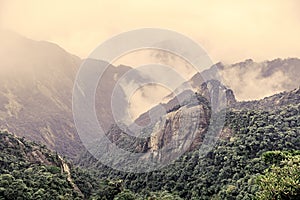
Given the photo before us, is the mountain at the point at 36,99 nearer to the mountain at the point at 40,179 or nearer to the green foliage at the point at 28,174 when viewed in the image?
the mountain at the point at 40,179

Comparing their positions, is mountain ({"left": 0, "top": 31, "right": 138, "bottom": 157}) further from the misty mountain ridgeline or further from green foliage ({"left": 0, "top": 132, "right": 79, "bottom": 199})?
green foliage ({"left": 0, "top": 132, "right": 79, "bottom": 199})

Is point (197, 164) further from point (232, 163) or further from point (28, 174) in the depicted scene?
point (28, 174)

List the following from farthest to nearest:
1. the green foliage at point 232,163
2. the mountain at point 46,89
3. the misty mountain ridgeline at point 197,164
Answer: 1. the mountain at point 46,89
2. the green foliage at point 232,163
3. the misty mountain ridgeline at point 197,164

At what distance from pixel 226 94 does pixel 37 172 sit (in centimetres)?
6269

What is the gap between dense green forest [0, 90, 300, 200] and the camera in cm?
3631

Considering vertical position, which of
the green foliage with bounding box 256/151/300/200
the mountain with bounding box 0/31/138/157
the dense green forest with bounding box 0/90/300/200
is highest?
the mountain with bounding box 0/31/138/157

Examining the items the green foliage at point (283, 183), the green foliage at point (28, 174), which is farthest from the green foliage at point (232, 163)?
the green foliage at point (28, 174)

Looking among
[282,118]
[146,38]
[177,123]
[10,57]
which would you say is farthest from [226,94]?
[10,57]

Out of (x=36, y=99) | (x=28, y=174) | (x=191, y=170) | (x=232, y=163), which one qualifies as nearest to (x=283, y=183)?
(x=232, y=163)

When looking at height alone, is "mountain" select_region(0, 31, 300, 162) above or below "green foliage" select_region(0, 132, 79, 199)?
above

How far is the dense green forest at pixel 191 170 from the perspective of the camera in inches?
1430

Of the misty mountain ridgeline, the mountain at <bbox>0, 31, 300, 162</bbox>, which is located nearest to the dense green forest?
the misty mountain ridgeline

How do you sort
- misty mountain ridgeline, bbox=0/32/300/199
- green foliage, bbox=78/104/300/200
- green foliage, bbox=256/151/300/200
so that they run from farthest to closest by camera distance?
green foliage, bbox=78/104/300/200
misty mountain ridgeline, bbox=0/32/300/199
green foliage, bbox=256/151/300/200

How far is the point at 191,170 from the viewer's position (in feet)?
160
